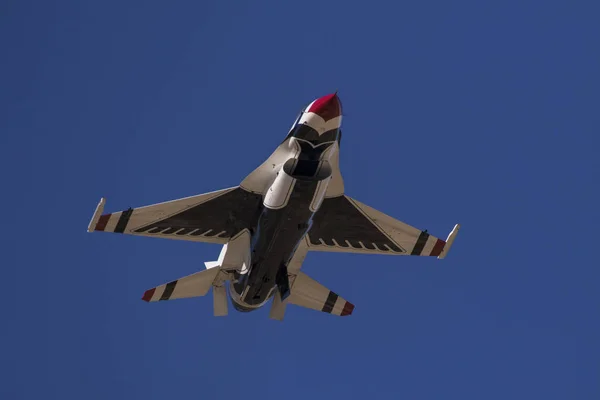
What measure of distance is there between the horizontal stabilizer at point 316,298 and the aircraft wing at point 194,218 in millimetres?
4418

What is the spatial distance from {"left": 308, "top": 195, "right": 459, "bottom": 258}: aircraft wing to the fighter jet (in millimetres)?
42

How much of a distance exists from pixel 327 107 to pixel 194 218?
7910 millimetres

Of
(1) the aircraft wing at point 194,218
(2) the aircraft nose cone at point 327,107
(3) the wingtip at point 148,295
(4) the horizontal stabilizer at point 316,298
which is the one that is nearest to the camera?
(2) the aircraft nose cone at point 327,107

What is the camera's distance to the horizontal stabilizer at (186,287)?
155 feet

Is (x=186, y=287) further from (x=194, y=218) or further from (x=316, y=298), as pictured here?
(x=316, y=298)

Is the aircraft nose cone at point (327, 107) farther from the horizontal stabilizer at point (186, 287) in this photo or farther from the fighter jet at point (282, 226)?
the horizontal stabilizer at point (186, 287)

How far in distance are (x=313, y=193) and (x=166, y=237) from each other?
275 inches

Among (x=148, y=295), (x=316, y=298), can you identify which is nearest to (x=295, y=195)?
(x=316, y=298)

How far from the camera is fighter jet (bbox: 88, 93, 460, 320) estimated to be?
4259 cm

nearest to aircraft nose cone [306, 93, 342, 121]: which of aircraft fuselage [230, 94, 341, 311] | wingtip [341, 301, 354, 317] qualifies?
aircraft fuselage [230, 94, 341, 311]

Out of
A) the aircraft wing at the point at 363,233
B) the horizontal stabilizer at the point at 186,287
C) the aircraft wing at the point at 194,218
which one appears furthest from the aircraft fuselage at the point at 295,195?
the aircraft wing at the point at 363,233

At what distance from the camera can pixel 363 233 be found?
157 ft

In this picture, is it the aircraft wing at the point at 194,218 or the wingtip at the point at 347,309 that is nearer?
the aircraft wing at the point at 194,218

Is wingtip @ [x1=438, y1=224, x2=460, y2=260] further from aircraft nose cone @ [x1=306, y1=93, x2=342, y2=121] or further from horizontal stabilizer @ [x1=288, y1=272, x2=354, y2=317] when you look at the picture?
aircraft nose cone @ [x1=306, y1=93, x2=342, y2=121]
